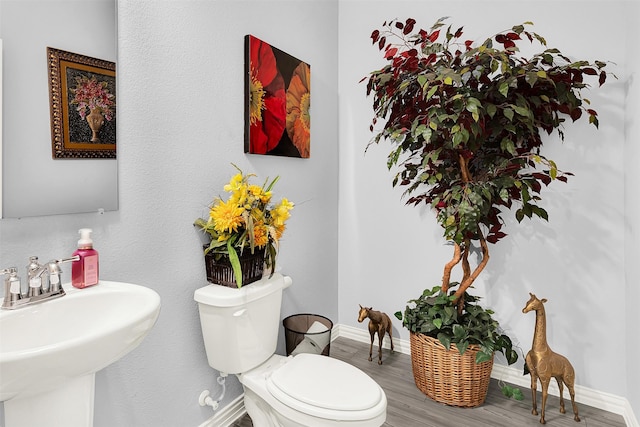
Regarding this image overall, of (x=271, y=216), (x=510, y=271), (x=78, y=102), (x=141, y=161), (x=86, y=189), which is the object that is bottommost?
(x=510, y=271)

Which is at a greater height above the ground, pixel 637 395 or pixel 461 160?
pixel 461 160

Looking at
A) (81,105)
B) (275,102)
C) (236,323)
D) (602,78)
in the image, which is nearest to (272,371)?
(236,323)

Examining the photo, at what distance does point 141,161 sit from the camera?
1378 millimetres

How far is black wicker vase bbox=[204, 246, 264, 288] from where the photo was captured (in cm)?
155

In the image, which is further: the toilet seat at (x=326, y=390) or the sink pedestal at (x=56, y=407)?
the toilet seat at (x=326, y=390)

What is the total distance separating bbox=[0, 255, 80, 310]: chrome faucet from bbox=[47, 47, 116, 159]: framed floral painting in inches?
13.0

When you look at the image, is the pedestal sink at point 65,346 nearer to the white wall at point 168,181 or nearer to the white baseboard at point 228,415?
the white wall at point 168,181

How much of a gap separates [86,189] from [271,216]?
67 cm

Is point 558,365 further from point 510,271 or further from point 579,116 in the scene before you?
point 579,116

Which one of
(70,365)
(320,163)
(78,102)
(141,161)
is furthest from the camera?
(320,163)

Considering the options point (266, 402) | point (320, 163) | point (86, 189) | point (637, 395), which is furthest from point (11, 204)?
point (637, 395)

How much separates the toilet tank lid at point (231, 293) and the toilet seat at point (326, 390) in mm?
308

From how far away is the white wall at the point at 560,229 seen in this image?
1884 mm

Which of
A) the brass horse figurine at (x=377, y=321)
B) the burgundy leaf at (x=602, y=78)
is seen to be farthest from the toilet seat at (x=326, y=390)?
the burgundy leaf at (x=602, y=78)
